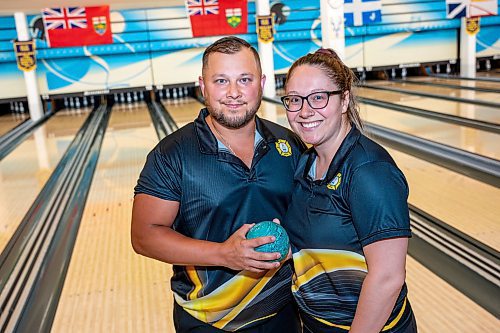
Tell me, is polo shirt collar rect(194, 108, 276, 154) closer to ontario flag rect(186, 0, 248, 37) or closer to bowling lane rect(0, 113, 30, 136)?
bowling lane rect(0, 113, 30, 136)

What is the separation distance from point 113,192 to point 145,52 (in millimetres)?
6921

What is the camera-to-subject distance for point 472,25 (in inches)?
425

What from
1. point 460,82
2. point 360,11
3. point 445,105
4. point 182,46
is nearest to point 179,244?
point 445,105

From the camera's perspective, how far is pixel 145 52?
1070 centimetres

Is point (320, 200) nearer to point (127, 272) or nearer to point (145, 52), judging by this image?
point (127, 272)

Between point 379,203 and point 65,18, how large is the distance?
8.72m

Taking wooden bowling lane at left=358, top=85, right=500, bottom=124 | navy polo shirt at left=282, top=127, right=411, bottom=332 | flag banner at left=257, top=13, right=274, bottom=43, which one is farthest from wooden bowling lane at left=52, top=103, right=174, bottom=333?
flag banner at left=257, top=13, right=274, bottom=43

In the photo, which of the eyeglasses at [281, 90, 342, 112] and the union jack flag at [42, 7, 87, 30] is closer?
the eyeglasses at [281, 90, 342, 112]

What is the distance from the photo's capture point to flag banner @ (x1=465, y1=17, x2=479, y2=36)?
10766 millimetres

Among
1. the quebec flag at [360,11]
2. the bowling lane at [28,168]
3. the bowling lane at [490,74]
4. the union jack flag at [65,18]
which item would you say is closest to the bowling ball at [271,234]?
the bowling lane at [28,168]

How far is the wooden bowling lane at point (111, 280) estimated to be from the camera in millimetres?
2270

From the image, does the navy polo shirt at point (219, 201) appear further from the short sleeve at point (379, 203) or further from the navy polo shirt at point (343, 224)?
the short sleeve at point (379, 203)

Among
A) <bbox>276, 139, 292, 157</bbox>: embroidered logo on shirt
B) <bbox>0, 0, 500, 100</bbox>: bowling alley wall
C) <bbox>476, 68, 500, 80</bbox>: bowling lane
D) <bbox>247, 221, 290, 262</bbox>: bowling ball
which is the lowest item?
<bbox>476, 68, 500, 80</bbox>: bowling lane

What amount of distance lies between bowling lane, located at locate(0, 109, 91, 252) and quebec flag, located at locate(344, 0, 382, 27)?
4.25 metres
